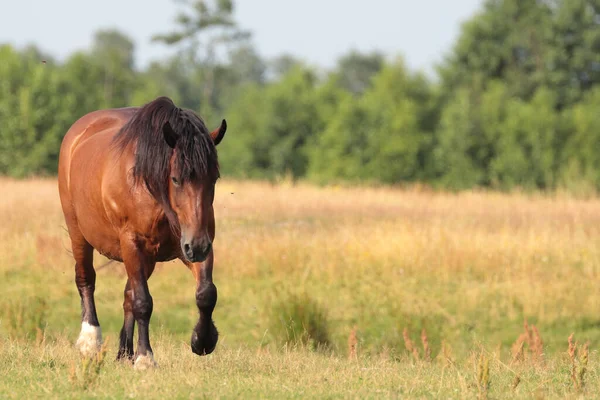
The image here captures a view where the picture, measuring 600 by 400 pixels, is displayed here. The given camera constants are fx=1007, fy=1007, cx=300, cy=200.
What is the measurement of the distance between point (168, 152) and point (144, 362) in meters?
1.59

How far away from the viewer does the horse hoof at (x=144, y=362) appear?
24.6 feet

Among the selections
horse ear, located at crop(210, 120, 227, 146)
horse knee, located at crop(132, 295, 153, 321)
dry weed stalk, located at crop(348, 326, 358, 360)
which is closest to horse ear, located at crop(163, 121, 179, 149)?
horse ear, located at crop(210, 120, 227, 146)

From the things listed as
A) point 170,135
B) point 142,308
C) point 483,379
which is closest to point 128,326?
point 142,308

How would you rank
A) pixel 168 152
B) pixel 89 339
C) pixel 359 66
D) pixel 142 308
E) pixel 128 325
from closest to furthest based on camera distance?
pixel 168 152 → pixel 142 308 → pixel 128 325 → pixel 89 339 → pixel 359 66

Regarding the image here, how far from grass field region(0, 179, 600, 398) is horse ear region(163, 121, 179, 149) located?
5.43 ft

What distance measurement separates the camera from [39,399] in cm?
630

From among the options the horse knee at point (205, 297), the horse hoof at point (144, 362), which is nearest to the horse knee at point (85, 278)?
the horse hoof at point (144, 362)

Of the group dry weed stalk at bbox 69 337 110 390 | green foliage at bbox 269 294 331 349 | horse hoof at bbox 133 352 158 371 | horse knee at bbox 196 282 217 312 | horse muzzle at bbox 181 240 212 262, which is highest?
horse muzzle at bbox 181 240 212 262

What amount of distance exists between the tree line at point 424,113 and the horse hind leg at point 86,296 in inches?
982

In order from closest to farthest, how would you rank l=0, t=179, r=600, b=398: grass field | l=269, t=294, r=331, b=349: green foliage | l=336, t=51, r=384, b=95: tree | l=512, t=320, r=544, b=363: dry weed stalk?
l=0, t=179, r=600, b=398: grass field
l=512, t=320, r=544, b=363: dry weed stalk
l=269, t=294, r=331, b=349: green foliage
l=336, t=51, r=384, b=95: tree

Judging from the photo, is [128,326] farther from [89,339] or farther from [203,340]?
[203,340]

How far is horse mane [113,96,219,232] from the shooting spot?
7.28 meters

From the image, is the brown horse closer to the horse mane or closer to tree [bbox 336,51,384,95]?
the horse mane

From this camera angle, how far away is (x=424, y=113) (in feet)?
143
